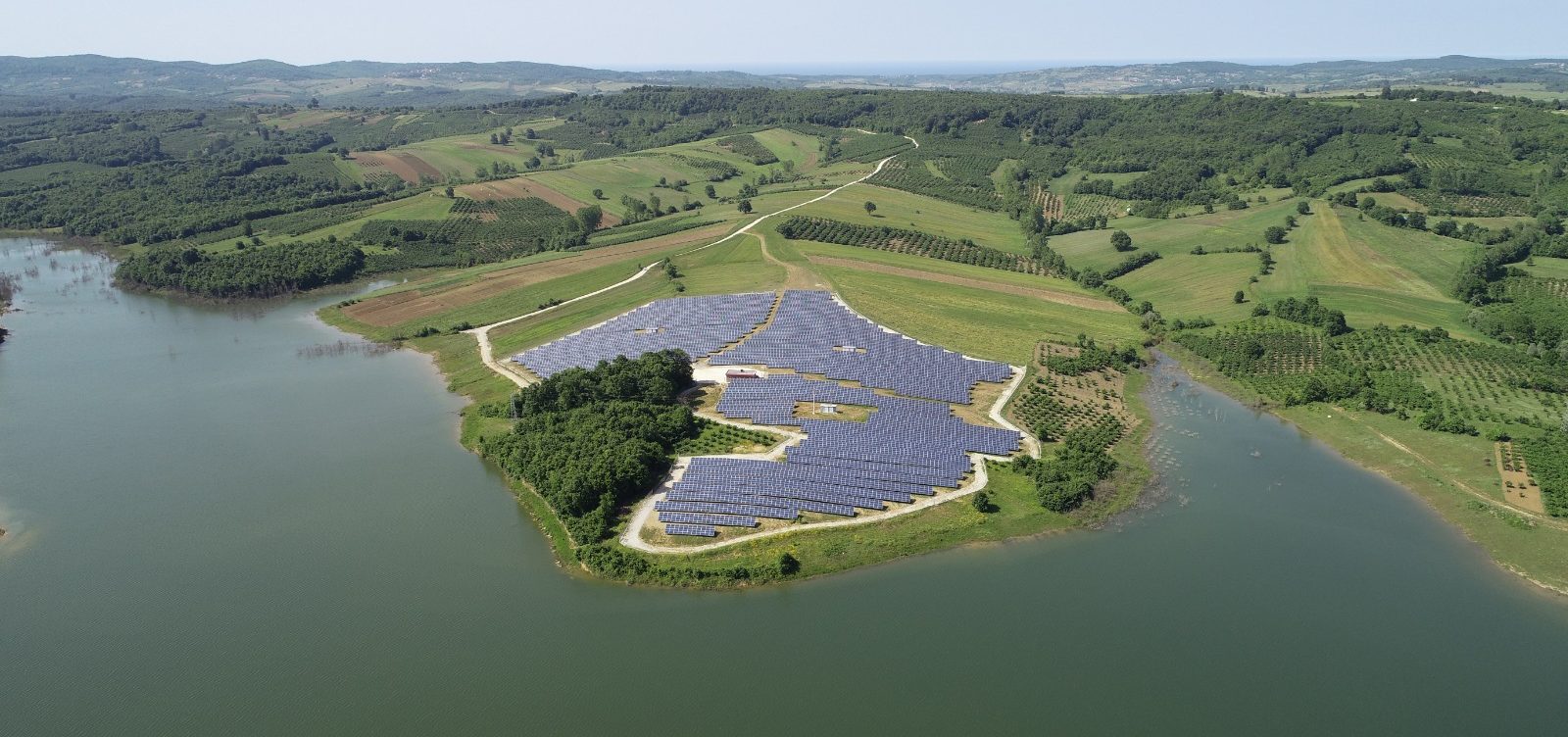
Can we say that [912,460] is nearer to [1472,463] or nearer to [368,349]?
[1472,463]

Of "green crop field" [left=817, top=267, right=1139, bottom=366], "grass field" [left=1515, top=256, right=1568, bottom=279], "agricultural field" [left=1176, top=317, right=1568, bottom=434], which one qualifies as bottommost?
"agricultural field" [left=1176, top=317, right=1568, bottom=434]

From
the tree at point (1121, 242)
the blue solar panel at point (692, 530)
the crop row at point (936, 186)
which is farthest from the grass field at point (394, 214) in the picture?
the tree at point (1121, 242)

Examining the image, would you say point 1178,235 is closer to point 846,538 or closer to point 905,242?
point 905,242

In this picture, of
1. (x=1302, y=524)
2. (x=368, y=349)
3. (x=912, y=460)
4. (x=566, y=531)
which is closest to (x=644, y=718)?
(x=566, y=531)

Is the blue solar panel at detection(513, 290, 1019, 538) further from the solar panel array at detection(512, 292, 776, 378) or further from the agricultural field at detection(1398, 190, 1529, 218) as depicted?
the agricultural field at detection(1398, 190, 1529, 218)

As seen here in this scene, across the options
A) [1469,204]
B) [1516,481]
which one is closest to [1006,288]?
[1516,481]

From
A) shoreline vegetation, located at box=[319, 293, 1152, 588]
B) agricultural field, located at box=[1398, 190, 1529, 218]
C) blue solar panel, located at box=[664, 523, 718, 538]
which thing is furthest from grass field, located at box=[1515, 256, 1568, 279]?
blue solar panel, located at box=[664, 523, 718, 538]
